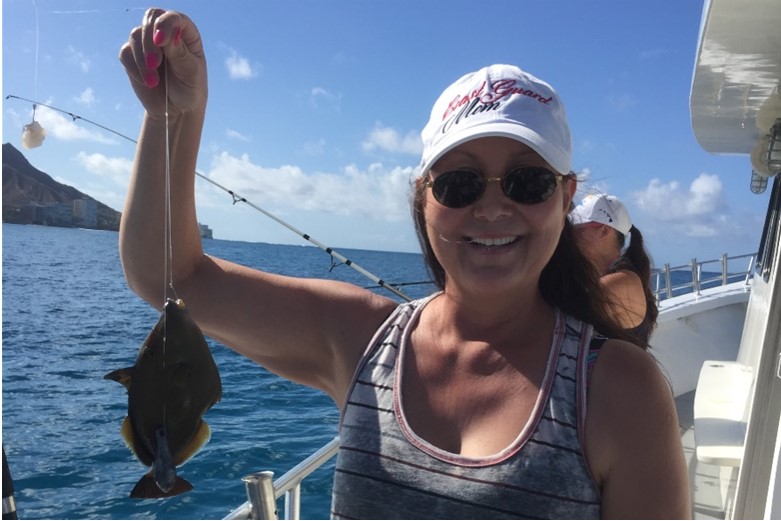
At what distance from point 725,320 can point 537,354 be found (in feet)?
26.2

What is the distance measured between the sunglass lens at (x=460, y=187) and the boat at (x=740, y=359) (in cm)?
86

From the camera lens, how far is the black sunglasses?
1.30 meters

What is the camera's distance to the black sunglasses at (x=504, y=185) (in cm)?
130

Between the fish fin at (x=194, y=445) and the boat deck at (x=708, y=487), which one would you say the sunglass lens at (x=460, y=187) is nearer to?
the fish fin at (x=194, y=445)

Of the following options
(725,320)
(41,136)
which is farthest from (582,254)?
(725,320)

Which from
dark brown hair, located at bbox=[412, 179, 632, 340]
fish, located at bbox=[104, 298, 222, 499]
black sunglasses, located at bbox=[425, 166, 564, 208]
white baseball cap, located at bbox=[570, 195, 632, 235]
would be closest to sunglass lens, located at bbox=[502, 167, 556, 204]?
black sunglasses, located at bbox=[425, 166, 564, 208]

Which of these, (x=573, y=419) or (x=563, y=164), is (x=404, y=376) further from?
(x=563, y=164)

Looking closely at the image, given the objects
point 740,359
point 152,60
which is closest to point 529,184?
point 152,60

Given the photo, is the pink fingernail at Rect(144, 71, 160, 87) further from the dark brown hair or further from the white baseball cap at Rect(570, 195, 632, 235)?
the white baseball cap at Rect(570, 195, 632, 235)

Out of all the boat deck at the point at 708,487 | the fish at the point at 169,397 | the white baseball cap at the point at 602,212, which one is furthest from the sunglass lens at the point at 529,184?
the boat deck at the point at 708,487

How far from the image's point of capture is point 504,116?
1271mm

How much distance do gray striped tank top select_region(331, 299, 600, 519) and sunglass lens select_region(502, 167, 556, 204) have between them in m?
0.28

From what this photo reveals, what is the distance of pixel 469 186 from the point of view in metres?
1.32

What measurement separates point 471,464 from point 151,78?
109 cm
